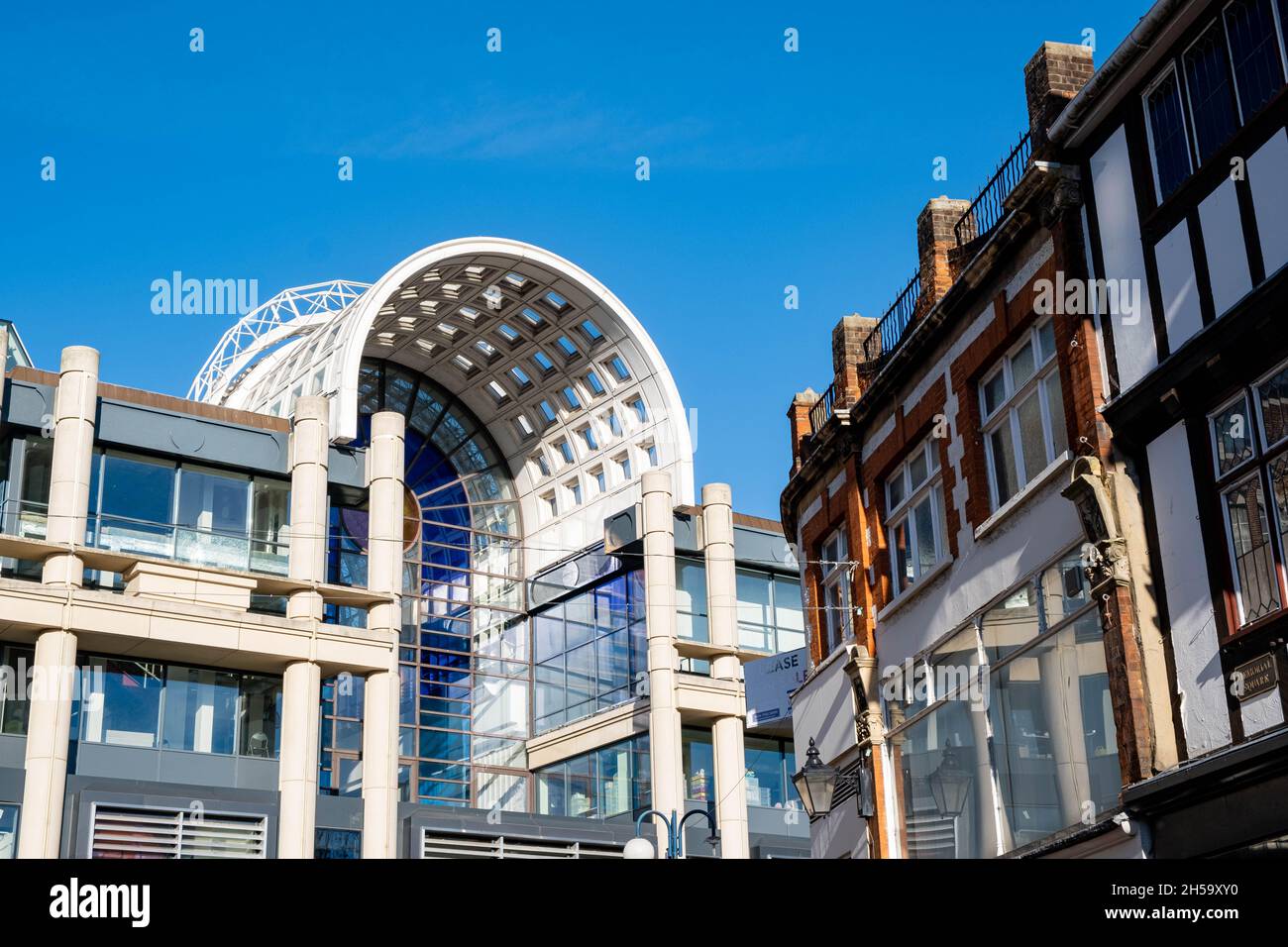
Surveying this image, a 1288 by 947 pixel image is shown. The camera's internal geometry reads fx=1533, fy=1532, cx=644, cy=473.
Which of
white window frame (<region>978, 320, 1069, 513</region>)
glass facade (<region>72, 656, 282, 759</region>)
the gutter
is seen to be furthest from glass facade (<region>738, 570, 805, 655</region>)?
the gutter

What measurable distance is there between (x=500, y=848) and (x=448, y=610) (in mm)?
14414

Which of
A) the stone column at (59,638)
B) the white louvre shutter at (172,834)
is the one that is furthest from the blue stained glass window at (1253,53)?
the stone column at (59,638)

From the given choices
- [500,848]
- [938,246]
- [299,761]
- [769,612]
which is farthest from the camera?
[769,612]

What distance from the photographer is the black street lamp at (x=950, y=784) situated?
2127 centimetres

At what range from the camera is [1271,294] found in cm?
1413

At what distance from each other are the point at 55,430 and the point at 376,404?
1895 centimetres

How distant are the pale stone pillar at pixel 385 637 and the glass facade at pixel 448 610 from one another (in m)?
3.23

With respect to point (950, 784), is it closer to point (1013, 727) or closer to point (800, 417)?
point (1013, 727)

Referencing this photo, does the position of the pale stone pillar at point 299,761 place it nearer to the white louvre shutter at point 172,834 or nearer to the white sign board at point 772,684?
the white louvre shutter at point 172,834

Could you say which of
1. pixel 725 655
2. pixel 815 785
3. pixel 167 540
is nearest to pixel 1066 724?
pixel 815 785

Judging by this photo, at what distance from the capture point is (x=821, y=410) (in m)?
28.6

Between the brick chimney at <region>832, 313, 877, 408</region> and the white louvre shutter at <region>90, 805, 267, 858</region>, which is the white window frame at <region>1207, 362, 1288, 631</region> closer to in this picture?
the brick chimney at <region>832, 313, 877, 408</region>

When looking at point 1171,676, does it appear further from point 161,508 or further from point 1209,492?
point 161,508
